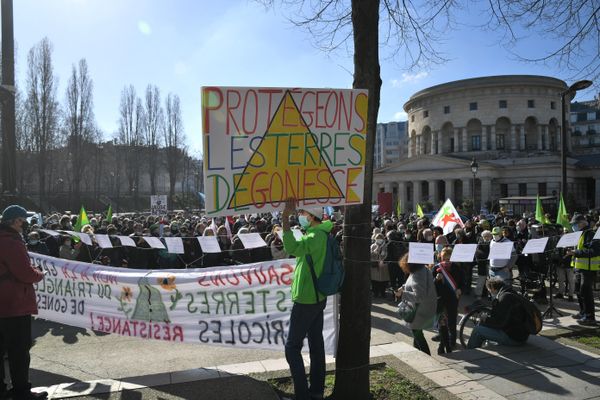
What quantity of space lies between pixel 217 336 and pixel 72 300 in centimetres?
239

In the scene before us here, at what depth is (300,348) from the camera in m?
4.05

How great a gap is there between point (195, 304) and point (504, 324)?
404 cm

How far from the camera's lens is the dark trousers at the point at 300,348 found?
4.01m

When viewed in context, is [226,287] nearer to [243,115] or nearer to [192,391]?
[192,391]

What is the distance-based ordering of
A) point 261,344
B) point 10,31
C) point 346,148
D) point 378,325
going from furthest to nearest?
point 10,31
point 378,325
point 261,344
point 346,148

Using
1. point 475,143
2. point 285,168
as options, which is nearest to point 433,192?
point 475,143

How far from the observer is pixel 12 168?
29.1ft

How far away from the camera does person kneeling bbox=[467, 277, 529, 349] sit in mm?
5793

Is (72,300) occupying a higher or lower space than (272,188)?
lower

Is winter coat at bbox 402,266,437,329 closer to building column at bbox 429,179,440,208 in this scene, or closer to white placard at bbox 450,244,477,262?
white placard at bbox 450,244,477,262

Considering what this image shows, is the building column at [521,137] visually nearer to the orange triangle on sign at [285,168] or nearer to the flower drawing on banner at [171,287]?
the flower drawing on banner at [171,287]

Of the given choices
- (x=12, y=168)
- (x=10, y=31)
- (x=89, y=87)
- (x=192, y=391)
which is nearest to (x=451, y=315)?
(x=192, y=391)

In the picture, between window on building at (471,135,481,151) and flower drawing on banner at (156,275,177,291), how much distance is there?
7355 cm

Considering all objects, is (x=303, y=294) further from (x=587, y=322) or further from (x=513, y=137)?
(x=513, y=137)
